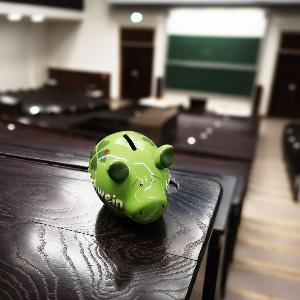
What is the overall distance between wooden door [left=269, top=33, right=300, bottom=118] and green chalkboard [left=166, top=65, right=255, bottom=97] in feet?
2.47

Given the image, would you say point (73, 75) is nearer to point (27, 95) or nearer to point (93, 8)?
point (93, 8)

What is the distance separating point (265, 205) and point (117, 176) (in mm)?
3222

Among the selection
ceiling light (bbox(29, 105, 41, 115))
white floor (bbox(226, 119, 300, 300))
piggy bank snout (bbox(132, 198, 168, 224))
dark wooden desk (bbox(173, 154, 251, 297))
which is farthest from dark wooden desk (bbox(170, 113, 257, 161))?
piggy bank snout (bbox(132, 198, 168, 224))

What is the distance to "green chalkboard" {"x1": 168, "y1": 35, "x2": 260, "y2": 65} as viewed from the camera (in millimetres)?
8141

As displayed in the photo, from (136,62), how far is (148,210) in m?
8.18

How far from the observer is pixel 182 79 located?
28.8ft

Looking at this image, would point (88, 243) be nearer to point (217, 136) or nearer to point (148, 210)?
point (148, 210)

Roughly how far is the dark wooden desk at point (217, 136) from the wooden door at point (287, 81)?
1990mm

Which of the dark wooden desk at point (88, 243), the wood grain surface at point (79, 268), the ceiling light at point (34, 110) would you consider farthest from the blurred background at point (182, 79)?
the wood grain surface at point (79, 268)

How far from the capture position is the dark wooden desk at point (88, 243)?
1.92 ft

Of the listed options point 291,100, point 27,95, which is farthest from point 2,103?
point 291,100

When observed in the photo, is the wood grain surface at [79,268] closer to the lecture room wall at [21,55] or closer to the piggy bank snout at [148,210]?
the piggy bank snout at [148,210]

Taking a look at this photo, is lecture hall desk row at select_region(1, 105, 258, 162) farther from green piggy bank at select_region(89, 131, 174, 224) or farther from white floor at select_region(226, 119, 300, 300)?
green piggy bank at select_region(89, 131, 174, 224)

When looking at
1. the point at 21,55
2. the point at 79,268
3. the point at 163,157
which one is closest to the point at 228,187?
the point at 163,157
